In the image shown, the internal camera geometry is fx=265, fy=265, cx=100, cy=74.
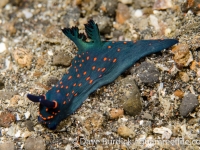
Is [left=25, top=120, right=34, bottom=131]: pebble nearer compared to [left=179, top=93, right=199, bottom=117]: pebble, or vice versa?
[left=179, top=93, right=199, bottom=117]: pebble

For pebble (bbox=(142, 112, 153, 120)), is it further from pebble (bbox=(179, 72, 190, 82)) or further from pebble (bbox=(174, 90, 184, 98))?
pebble (bbox=(179, 72, 190, 82))

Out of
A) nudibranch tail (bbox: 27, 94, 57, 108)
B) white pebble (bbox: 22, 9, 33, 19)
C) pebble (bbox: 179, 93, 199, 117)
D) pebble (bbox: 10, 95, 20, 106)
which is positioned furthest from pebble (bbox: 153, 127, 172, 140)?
white pebble (bbox: 22, 9, 33, 19)

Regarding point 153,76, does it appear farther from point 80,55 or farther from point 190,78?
point 80,55

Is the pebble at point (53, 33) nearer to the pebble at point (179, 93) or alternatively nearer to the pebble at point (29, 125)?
the pebble at point (29, 125)

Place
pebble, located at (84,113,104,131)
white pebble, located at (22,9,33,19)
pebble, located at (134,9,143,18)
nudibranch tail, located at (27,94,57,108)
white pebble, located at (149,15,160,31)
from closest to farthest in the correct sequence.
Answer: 1. nudibranch tail, located at (27,94,57,108)
2. pebble, located at (84,113,104,131)
3. white pebble, located at (149,15,160,31)
4. pebble, located at (134,9,143,18)
5. white pebble, located at (22,9,33,19)

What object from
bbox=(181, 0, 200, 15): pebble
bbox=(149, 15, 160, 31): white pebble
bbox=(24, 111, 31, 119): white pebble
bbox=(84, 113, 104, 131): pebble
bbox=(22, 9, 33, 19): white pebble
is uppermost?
bbox=(22, 9, 33, 19): white pebble

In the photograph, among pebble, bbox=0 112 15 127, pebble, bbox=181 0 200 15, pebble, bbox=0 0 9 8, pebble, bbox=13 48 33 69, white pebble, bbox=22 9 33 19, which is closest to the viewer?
pebble, bbox=0 112 15 127

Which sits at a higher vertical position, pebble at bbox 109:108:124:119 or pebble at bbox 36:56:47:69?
pebble at bbox 36:56:47:69
